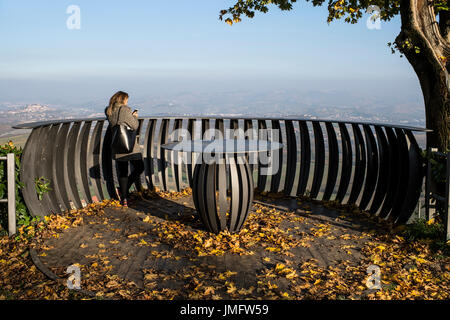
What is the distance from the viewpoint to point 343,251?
15.9ft

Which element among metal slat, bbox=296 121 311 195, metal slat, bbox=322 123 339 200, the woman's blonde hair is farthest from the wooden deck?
the woman's blonde hair

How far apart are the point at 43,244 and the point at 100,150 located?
2448mm

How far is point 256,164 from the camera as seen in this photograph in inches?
311

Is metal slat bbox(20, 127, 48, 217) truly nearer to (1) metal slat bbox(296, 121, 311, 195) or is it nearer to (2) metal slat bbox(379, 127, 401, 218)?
(1) metal slat bbox(296, 121, 311, 195)

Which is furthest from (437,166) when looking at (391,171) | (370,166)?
(370,166)

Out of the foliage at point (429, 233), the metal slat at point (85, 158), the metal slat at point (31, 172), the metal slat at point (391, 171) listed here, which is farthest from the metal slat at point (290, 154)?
the metal slat at point (31, 172)

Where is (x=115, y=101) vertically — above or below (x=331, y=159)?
above

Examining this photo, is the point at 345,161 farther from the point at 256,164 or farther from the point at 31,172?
the point at 31,172

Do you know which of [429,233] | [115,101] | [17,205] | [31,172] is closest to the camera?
[429,233]

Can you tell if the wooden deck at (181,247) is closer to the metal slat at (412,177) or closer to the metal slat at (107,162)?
the metal slat at (412,177)

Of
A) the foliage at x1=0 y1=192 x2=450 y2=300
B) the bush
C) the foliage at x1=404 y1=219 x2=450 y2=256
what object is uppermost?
the bush

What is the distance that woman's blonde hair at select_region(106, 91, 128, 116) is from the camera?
20.6ft

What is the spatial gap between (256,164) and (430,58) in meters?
3.56
